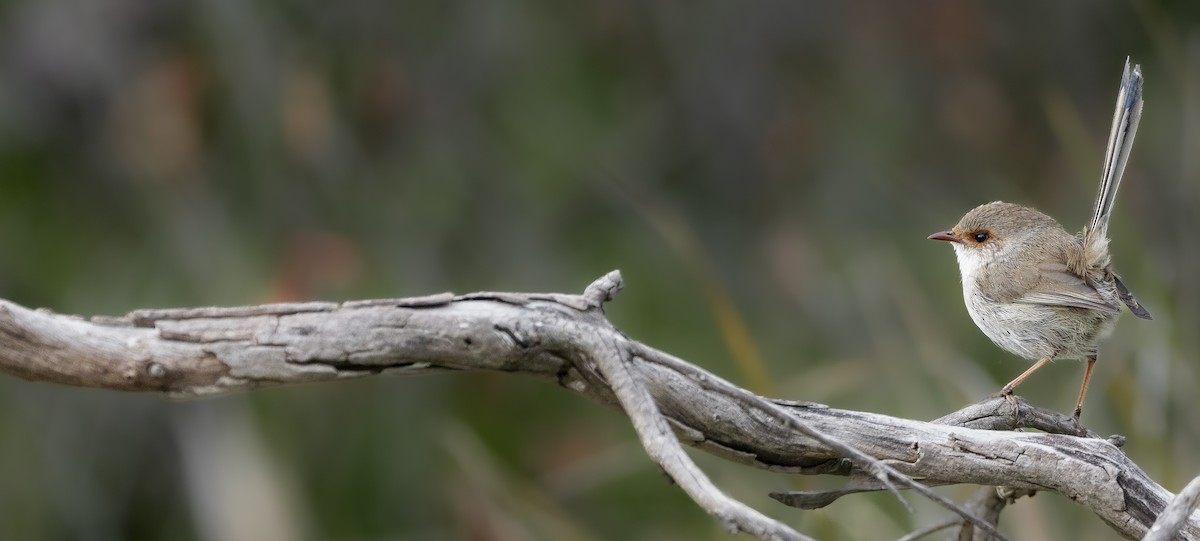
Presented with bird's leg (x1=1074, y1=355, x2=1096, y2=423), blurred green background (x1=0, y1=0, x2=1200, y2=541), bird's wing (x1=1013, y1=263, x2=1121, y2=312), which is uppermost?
blurred green background (x1=0, y1=0, x2=1200, y2=541)

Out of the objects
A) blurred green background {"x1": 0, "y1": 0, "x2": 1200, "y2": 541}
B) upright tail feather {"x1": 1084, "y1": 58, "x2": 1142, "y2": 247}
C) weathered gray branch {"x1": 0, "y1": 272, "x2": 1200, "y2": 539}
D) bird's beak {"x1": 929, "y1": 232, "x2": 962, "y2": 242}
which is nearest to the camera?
weathered gray branch {"x1": 0, "y1": 272, "x2": 1200, "y2": 539}

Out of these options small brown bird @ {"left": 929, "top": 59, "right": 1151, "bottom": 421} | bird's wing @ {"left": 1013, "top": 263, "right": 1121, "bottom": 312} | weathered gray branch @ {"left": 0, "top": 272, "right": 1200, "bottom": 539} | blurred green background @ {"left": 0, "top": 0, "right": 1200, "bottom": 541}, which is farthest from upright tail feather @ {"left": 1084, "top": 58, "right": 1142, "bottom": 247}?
blurred green background @ {"left": 0, "top": 0, "right": 1200, "bottom": 541}

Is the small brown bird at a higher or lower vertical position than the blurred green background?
lower

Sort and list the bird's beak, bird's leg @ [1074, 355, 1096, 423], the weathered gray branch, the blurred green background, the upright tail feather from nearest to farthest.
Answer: the weathered gray branch < the upright tail feather < bird's leg @ [1074, 355, 1096, 423] < the bird's beak < the blurred green background

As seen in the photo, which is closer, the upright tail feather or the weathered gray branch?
the weathered gray branch

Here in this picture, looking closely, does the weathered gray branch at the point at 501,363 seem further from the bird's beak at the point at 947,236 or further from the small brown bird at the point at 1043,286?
the bird's beak at the point at 947,236

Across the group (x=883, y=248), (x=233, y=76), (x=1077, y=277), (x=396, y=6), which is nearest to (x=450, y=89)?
(x=396, y=6)

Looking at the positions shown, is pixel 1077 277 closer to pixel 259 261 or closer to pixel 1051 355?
pixel 1051 355

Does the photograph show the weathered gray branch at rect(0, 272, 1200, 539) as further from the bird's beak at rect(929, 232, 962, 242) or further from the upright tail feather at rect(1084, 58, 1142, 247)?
the bird's beak at rect(929, 232, 962, 242)
